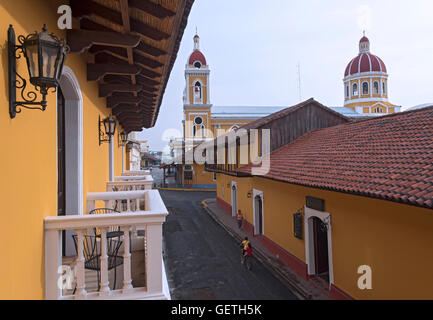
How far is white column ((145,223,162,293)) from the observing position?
2684 millimetres

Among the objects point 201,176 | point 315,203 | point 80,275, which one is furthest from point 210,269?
point 201,176

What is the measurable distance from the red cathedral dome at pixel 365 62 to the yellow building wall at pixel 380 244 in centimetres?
3930

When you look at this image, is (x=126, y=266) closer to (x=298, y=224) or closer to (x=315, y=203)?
(x=315, y=203)

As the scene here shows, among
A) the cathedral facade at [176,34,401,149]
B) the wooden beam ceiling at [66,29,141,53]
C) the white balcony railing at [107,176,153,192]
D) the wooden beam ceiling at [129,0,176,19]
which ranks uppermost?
the cathedral facade at [176,34,401,149]

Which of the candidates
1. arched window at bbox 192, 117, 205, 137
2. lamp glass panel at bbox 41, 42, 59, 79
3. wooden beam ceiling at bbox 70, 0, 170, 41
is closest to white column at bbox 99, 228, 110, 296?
lamp glass panel at bbox 41, 42, 59, 79

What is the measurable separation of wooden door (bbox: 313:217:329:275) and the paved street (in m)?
1.27

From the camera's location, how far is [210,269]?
10.0 m

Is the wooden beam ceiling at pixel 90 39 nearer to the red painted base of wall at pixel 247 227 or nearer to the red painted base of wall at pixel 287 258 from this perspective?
the red painted base of wall at pixel 287 258

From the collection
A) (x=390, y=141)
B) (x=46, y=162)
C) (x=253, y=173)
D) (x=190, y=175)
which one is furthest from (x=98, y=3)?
(x=190, y=175)

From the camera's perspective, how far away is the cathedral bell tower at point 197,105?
36369 mm

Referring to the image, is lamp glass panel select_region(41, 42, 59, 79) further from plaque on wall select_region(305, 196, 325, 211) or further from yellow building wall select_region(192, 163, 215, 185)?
yellow building wall select_region(192, 163, 215, 185)

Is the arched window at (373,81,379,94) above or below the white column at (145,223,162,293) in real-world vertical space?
above
